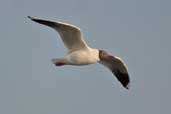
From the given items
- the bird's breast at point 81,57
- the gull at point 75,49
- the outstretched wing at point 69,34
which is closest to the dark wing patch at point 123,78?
the gull at point 75,49

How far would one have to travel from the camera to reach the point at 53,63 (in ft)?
58.7

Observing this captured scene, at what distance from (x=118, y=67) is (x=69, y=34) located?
261cm

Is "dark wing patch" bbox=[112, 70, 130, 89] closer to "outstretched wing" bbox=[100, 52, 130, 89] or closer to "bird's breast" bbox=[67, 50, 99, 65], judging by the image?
"outstretched wing" bbox=[100, 52, 130, 89]

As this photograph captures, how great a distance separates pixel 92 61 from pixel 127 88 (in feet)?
7.03

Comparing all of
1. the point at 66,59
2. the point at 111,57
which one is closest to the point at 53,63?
the point at 66,59

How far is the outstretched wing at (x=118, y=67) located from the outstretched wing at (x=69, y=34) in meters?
1.41

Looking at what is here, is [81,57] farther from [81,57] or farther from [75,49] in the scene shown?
[75,49]

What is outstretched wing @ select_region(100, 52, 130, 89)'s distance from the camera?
19.8m

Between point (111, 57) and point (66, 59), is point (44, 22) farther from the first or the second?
point (111, 57)

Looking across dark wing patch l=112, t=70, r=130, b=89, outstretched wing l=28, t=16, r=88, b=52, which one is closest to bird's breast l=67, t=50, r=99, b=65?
outstretched wing l=28, t=16, r=88, b=52

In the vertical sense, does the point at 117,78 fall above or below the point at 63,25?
below

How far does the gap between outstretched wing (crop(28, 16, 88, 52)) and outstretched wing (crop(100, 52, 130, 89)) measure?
55.4 inches

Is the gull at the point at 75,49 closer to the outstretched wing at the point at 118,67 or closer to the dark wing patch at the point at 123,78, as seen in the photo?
the outstretched wing at the point at 118,67

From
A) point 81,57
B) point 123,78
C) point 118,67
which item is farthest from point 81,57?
point 123,78
